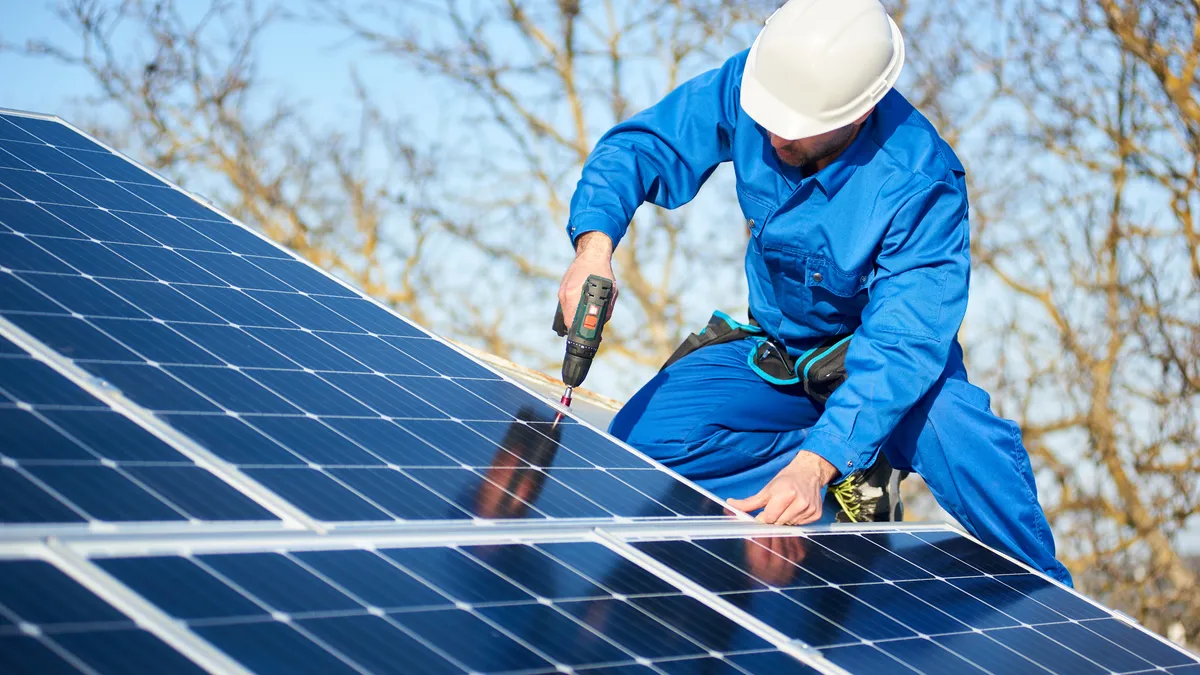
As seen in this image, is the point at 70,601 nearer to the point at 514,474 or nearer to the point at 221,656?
the point at 221,656

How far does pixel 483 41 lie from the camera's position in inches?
775

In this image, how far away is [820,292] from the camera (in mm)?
5020

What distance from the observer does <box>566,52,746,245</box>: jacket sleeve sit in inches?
204

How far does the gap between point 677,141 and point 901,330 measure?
1.39m

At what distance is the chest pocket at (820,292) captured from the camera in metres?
4.81

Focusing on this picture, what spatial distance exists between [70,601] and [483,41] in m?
18.4

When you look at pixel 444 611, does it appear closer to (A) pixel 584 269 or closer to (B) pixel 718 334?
(A) pixel 584 269

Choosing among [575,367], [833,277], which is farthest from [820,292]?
[575,367]

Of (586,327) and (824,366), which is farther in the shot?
(824,366)

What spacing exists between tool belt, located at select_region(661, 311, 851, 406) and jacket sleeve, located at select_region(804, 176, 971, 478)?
0.45 m

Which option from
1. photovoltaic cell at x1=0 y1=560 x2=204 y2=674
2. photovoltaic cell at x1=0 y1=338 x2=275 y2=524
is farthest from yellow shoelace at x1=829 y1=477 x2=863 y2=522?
photovoltaic cell at x1=0 y1=560 x2=204 y2=674

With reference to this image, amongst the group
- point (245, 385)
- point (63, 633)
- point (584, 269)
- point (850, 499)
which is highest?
point (584, 269)

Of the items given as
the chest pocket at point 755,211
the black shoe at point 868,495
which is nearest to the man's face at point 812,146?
Answer: the chest pocket at point 755,211

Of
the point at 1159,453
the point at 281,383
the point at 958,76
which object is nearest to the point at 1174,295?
the point at 1159,453
